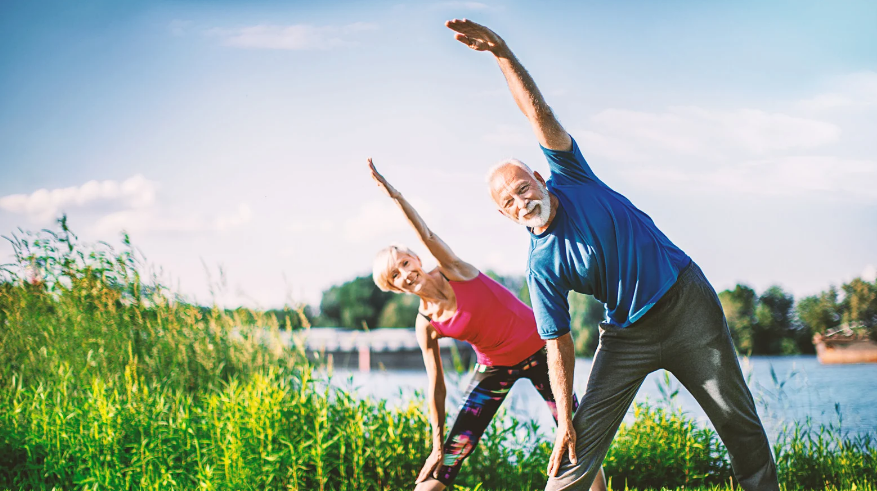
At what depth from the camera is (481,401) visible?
3295mm

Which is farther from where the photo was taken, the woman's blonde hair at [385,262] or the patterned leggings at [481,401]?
the patterned leggings at [481,401]

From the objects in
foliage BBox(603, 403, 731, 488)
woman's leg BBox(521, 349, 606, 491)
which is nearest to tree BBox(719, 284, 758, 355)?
foliage BBox(603, 403, 731, 488)

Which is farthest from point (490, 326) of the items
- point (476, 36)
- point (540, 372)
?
point (476, 36)

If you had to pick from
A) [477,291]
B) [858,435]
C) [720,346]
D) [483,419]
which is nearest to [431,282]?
[477,291]

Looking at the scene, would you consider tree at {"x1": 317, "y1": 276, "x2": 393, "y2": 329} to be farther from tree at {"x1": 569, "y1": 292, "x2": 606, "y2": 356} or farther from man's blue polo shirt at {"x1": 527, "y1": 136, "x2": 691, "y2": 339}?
man's blue polo shirt at {"x1": 527, "y1": 136, "x2": 691, "y2": 339}

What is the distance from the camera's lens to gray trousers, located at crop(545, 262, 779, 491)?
2.66 m

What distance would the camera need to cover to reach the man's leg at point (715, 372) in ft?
8.72

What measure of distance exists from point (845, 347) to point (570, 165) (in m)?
9.08

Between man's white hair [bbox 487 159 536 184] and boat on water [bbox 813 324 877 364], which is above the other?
man's white hair [bbox 487 159 536 184]

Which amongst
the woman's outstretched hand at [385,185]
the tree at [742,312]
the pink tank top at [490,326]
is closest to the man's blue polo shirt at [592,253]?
the pink tank top at [490,326]

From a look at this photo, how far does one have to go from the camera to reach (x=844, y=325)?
35.0 ft

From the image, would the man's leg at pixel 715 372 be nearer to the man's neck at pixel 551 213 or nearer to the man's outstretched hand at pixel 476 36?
the man's neck at pixel 551 213

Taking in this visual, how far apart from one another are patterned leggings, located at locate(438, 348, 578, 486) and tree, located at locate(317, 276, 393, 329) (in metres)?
29.3

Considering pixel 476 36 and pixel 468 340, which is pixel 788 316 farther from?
pixel 476 36
